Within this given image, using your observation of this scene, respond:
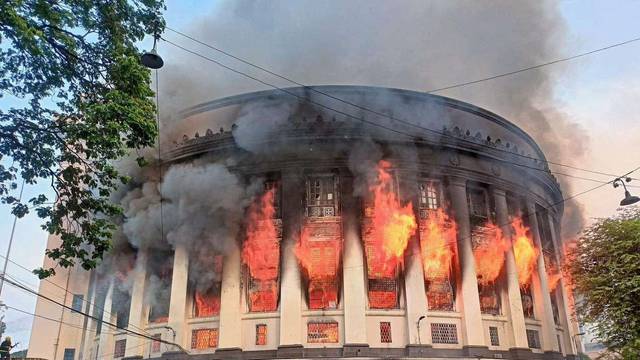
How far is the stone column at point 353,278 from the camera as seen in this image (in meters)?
18.9

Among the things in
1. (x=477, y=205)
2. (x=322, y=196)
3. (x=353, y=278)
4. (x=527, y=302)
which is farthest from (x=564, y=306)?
(x=322, y=196)

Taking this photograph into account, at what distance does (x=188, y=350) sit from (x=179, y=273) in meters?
3.29

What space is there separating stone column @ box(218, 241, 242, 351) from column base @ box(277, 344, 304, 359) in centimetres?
180

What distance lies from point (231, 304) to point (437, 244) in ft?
31.2

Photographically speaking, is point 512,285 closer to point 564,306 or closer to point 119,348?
point 564,306

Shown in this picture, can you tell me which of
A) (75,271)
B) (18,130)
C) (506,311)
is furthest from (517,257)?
(75,271)

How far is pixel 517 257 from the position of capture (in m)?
Result: 23.9

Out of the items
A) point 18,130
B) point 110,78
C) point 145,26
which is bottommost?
point 18,130

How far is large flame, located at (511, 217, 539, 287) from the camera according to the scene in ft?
78.5

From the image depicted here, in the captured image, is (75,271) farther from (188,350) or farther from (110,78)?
(110,78)

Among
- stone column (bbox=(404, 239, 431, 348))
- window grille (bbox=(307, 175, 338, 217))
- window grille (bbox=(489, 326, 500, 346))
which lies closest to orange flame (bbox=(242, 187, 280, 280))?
window grille (bbox=(307, 175, 338, 217))

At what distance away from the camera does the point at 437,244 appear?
21.7 meters

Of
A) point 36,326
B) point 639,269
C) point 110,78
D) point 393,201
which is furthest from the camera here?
point 36,326

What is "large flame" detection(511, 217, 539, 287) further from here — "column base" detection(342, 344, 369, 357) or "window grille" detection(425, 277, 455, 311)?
"column base" detection(342, 344, 369, 357)
